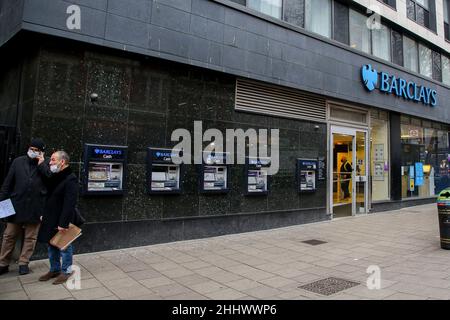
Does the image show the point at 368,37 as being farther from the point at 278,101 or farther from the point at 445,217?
the point at 445,217

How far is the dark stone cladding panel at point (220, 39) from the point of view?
6.63m

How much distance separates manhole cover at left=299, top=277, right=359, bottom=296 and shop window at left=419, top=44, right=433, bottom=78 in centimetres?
1414

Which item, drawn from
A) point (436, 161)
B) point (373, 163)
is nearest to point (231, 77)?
point (373, 163)

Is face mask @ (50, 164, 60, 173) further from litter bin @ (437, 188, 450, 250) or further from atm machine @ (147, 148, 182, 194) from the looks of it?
litter bin @ (437, 188, 450, 250)

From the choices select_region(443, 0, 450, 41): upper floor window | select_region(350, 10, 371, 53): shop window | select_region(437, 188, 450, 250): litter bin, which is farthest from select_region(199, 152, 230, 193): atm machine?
select_region(443, 0, 450, 41): upper floor window

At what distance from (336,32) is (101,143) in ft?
29.3

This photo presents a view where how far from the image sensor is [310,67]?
1048cm

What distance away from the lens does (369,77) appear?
12.4m

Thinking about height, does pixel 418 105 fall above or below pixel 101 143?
above

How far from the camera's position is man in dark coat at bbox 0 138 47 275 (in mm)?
5289

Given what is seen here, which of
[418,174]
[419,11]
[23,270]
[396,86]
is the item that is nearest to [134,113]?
[23,270]

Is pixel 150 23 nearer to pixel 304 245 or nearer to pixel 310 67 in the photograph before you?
pixel 310 67

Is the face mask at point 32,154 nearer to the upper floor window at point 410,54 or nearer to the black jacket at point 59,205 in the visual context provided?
the black jacket at point 59,205
